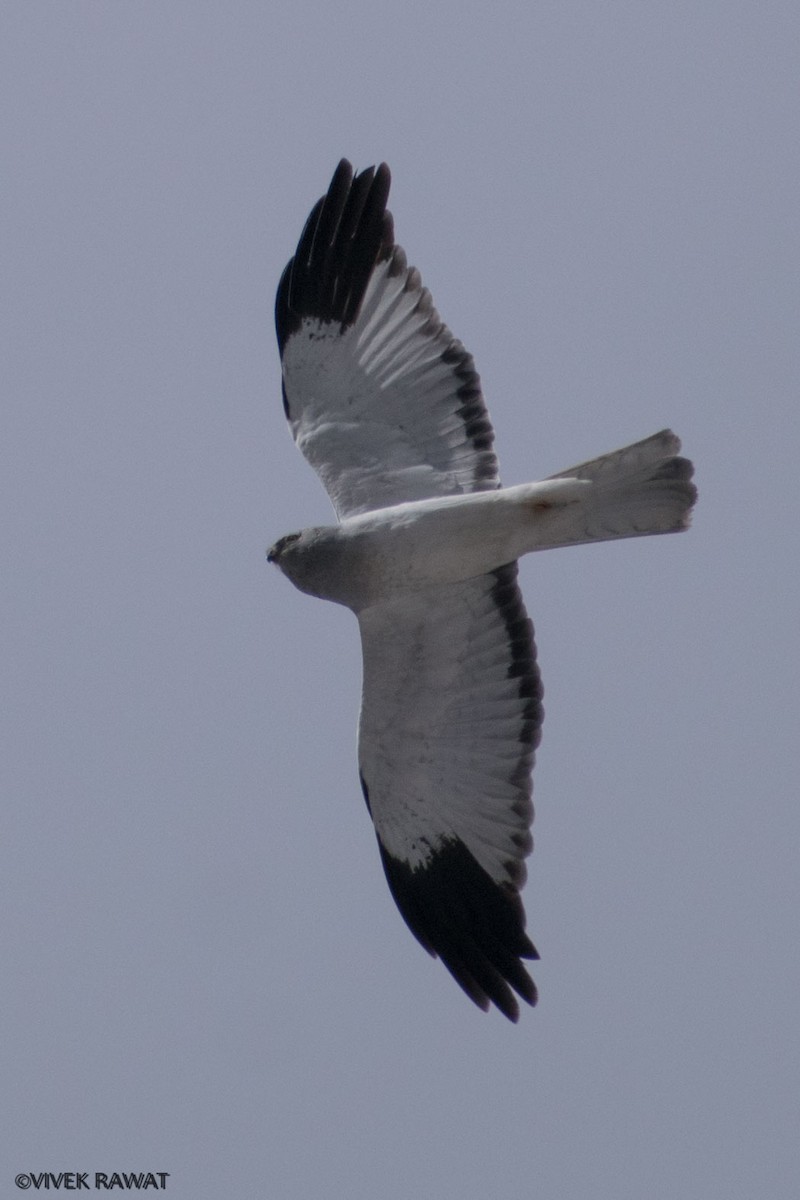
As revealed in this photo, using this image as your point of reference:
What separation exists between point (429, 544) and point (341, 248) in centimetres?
167

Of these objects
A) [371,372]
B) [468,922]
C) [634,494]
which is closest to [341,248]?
[371,372]

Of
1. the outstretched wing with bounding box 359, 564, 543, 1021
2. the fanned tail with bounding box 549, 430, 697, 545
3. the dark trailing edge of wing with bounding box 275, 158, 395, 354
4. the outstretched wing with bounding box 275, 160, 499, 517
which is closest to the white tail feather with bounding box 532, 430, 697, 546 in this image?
the fanned tail with bounding box 549, 430, 697, 545

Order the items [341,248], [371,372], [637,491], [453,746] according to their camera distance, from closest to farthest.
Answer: [637,491] < [453,746] < [371,372] < [341,248]

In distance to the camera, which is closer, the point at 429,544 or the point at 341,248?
the point at 429,544

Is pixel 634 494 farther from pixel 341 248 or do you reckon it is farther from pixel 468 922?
pixel 468 922

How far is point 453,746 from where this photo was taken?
30.2 feet

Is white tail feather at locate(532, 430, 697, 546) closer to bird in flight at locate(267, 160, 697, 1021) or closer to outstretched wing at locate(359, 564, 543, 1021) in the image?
bird in flight at locate(267, 160, 697, 1021)

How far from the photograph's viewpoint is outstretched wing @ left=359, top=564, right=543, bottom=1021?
29.9 feet

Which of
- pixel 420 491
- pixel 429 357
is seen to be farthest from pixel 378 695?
pixel 429 357

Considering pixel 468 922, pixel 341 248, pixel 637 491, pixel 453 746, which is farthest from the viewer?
pixel 341 248

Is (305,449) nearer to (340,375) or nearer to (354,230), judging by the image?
(340,375)

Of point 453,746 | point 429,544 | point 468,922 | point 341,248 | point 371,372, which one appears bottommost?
point 468,922

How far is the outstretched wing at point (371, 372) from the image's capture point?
9312mm

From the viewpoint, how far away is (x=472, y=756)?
922 cm
